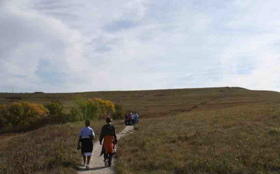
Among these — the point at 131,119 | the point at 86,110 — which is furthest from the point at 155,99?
the point at 131,119

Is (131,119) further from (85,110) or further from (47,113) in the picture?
(47,113)

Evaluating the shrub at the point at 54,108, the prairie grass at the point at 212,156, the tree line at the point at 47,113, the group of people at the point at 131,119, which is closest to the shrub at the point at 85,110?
the tree line at the point at 47,113

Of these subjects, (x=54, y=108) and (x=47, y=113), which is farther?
(x=54, y=108)

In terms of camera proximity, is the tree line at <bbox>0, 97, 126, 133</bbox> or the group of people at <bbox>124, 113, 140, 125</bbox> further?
Result: the tree line at <bbox>0, 97, 126, 133</bbox>

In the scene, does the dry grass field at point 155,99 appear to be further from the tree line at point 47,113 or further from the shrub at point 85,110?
the shrub at point 85,110

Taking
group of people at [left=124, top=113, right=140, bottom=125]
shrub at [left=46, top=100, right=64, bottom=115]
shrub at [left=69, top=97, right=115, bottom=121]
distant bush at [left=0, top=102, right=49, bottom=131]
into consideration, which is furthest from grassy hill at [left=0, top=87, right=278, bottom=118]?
group of people at [left=124, top=113, right=140, bottom=125]

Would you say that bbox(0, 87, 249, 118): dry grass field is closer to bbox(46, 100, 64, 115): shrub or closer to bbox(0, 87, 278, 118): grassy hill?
bbox(0, 87, 278, 118): grassy hill

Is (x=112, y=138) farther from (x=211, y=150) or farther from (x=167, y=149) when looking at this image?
(x=211, y=150)

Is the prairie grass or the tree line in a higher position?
the prairie grass

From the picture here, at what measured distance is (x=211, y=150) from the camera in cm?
1051

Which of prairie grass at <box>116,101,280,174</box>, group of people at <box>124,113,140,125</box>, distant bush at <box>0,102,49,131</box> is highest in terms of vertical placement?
prairie grass at <box>116,101,280,174</box>

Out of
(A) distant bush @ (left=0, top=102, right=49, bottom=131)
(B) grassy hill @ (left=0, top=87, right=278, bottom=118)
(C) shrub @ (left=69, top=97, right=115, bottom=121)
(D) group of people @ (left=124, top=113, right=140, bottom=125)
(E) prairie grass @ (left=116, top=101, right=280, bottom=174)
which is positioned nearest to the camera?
(E) prairie grass @ (left=116, top=101, right=280, bottom=174)

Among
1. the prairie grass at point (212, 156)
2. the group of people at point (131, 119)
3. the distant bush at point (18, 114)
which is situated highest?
the prairie grass at point (212, 156)

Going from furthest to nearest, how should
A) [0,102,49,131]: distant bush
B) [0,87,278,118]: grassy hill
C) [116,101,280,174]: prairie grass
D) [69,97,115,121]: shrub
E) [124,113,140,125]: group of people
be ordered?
[0,87,278,118]: grassy hill, [0,102,49,131]: distant bush, [69,97,115,121]: shrub, [124,113,140,125]: group of people, [116,101,280,174]: prairie grass
